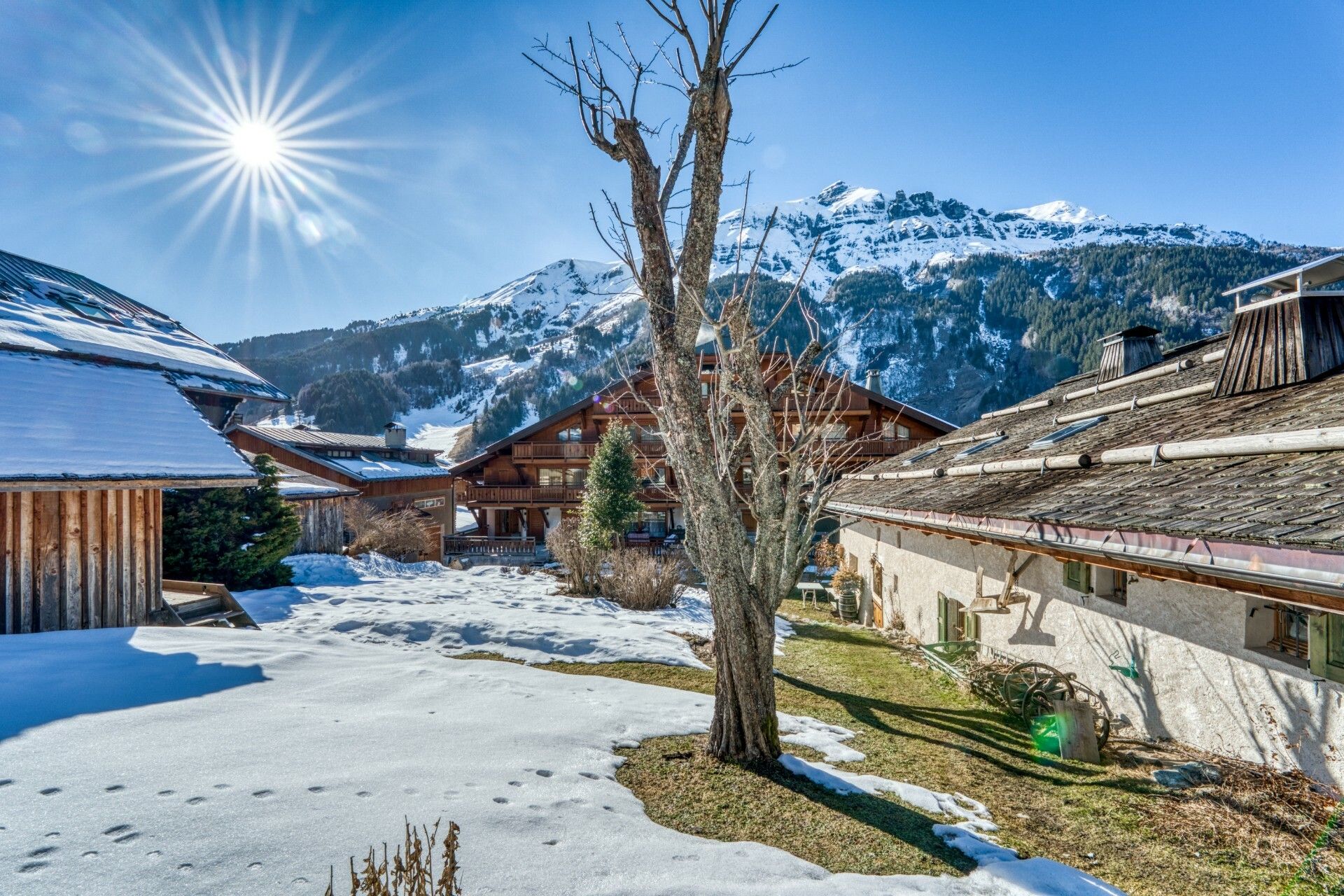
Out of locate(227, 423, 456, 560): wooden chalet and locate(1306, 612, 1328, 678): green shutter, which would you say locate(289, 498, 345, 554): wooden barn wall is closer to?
locate(227, 423, 456, 560): wooden chalet

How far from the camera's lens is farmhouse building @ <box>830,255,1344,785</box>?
371 centimetres

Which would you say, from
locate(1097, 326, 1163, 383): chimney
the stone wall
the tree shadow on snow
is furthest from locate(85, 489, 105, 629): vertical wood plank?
locate(1097, 326, 1163, 383): chimney

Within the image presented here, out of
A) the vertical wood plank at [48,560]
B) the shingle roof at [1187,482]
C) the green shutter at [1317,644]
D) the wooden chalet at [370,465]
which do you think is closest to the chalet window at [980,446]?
the shingle roof at [1187,482]

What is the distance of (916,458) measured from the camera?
567 inches

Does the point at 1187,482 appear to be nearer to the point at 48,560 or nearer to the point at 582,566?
the point at 582,566

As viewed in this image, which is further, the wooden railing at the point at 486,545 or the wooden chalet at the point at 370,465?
the wooden chalet at the point at 370,465

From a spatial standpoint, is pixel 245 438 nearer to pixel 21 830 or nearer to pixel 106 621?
pixel 106 621

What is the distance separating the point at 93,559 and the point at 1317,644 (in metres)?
13.2

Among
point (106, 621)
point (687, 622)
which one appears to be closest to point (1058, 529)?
point (687, 622)

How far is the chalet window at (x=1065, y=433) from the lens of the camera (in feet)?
27.4

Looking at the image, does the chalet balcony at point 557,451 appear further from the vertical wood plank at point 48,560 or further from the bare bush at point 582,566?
the vertical wood plank at point 48,560

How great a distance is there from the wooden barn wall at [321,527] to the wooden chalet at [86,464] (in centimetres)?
874

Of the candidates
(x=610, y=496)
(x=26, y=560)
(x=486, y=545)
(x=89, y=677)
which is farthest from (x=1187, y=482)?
(x=486, y=545)

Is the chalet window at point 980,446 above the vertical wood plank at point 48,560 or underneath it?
above
